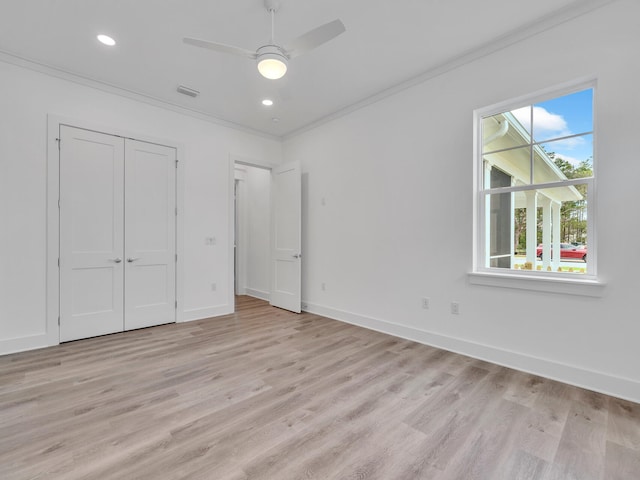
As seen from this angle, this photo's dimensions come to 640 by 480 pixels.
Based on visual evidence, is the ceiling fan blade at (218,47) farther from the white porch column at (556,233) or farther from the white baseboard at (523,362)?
the white baseboard at (523,362)

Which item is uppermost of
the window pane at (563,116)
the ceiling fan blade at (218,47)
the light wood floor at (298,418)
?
the ceiling fan blade at (218,47)

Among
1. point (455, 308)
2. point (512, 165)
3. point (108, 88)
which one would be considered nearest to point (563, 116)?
point (512, 165)

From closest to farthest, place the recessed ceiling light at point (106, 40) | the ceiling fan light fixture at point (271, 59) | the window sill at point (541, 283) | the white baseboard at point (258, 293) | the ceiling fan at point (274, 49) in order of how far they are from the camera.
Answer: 1. the ceiling fan at point (274, 49)
2. the ceiling fan light fixture at point (271, 59)
3. the window sill at point (541, 283)
4. the recessed ceiling light at point (106, 40)
5. the white baseboard at point (258, 293)

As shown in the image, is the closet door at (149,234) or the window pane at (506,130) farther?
the closet door at (149,234)

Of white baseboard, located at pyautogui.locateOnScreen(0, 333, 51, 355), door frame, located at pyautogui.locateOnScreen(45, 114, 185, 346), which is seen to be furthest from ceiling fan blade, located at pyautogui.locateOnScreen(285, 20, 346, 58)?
white baseboard, located at pyautogui.locateOnScreen(0, 333, 51, 355)

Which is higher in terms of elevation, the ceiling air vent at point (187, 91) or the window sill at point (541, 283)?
the ceiling air vent at point (187, 91)

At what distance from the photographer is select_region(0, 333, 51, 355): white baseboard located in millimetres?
3041

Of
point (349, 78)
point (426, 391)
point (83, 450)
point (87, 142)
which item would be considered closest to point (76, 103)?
point (87, 142)

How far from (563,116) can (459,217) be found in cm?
120

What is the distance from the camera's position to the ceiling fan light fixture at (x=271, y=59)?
2168 mm

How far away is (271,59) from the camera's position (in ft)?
7.12

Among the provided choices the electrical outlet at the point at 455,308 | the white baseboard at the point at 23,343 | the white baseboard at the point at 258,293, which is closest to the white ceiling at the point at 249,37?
the electrical outlet at the point at 455,308

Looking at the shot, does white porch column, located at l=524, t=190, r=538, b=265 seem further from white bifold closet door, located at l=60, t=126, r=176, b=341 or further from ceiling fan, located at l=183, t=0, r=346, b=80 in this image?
white bifold closet door, located at l=60, t=126, r=176, b=341

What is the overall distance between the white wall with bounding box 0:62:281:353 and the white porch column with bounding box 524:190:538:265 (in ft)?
13.2
